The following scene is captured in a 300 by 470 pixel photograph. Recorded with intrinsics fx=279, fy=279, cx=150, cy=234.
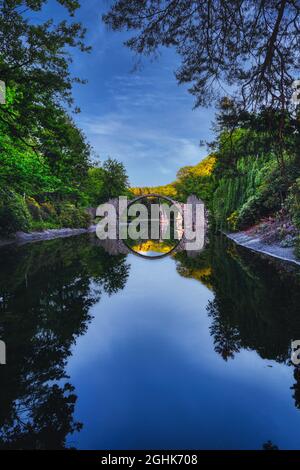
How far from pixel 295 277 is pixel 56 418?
654 cm

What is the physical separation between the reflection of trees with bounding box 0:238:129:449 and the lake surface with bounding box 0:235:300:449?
0.5 inches

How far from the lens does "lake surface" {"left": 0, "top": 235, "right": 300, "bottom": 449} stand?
6.98 feet

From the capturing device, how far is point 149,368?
3113 millimetres

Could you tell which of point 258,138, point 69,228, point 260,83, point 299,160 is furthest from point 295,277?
point 69,228

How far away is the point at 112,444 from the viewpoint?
6.64 feet

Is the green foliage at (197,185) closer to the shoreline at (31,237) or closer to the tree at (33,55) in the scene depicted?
the shoreline at (31,237)

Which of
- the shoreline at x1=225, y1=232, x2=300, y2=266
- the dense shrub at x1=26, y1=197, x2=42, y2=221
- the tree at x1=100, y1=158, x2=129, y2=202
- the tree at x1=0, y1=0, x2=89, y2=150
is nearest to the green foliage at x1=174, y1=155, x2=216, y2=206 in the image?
the tree at x1=100, y1=158, x2=129, y2=202

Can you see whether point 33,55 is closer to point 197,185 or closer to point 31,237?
point 31,237

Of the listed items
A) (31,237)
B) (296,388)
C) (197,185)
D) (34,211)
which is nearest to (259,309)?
(296,388)

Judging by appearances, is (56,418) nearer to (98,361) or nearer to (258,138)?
(98,361)

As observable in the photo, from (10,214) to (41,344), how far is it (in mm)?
15344

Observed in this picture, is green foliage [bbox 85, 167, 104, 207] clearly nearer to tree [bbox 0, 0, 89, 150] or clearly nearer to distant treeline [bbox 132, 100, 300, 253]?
distant treeline [bbox 132, 100, 300, 253]

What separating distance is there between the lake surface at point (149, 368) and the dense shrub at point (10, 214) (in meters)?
11.8

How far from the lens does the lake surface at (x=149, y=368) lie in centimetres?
213
